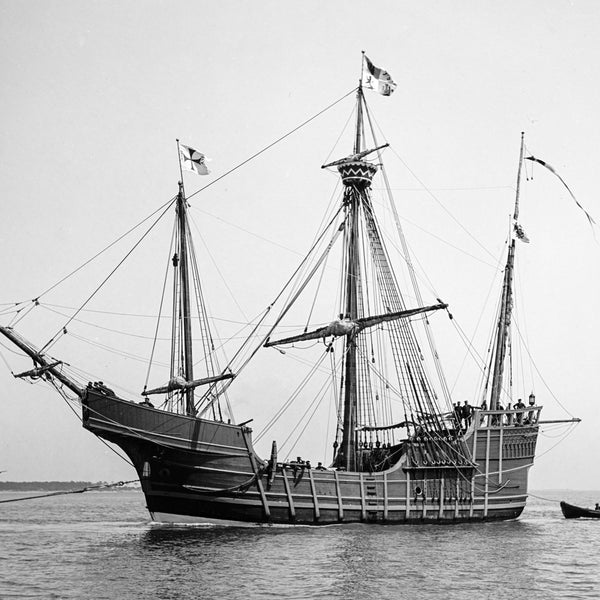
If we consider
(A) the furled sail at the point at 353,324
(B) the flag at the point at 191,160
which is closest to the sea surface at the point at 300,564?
(A) the furled sail at the point at 353,324

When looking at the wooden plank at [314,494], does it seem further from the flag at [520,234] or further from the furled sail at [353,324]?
the flag at [520,234]

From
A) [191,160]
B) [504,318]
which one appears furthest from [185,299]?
[504,318]

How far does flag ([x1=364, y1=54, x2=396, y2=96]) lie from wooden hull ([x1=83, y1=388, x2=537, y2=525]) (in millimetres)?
17771

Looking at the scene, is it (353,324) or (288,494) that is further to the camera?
(353,324)

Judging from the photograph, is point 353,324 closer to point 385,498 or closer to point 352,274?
point 352,274

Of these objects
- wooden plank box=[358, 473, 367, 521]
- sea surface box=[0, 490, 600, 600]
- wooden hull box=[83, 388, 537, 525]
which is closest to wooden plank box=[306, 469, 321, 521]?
wooden hull box=[83, 388, 537, 525]

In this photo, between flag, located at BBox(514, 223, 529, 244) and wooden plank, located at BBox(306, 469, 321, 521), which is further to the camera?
flag, located at BBox(514, 223, 529, 244)

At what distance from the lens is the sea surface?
24.4 meters

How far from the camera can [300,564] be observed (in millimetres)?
28250

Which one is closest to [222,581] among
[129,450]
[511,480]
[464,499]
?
[129,450]

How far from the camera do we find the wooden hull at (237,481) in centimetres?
→ 3588

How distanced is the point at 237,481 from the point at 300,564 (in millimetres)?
9262

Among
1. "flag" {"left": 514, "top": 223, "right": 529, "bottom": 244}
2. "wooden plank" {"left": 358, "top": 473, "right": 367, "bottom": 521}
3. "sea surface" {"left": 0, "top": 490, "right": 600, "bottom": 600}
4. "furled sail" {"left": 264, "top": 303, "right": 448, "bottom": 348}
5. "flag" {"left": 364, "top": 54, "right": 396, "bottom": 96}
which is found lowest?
"sea surface" {"left": 0, "top": 490, "right": 600, "bottom": 600}

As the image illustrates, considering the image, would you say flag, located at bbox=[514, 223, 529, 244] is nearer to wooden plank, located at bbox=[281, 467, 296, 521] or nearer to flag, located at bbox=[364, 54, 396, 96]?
flag, located at bbox=[364, 54, 396, 96]
